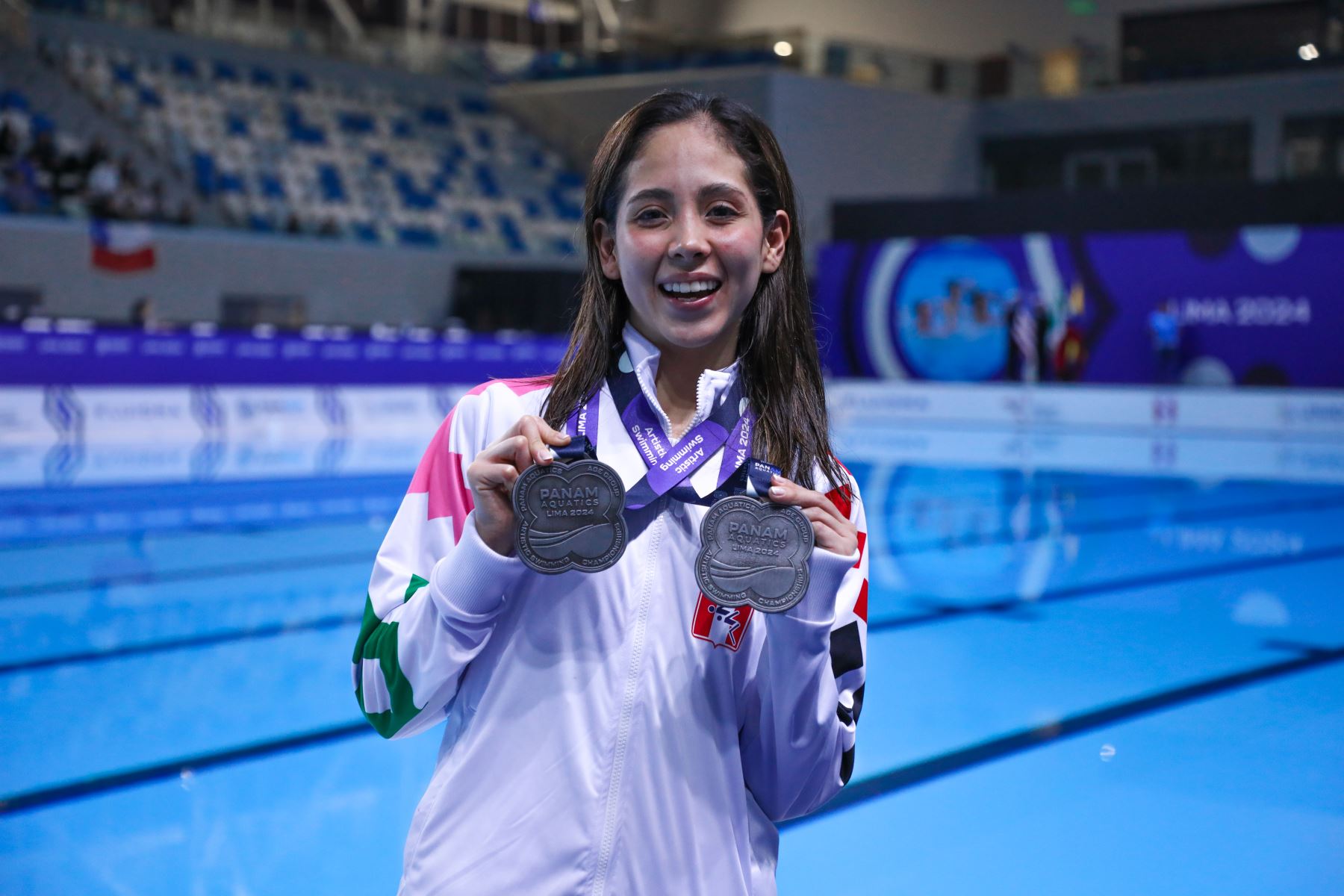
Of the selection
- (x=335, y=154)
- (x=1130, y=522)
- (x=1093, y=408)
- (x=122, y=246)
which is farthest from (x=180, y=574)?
(x=335, y=154)

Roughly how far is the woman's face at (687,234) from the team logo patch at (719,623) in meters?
0.30

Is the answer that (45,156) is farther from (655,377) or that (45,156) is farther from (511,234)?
(655,377)

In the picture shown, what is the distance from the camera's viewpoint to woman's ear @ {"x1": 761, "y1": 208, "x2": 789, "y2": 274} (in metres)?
1.57

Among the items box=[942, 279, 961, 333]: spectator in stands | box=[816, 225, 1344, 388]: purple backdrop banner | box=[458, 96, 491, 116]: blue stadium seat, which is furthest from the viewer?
box=[458, 96, 491, 116]: blue stadium seat

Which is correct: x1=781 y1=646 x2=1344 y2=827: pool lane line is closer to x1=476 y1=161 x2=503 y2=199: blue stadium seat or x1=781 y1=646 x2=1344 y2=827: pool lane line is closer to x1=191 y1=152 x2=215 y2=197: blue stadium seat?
x1=191 y1=152 x2=215 y2=197: blue stadium seat

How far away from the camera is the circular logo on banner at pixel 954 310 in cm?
2031

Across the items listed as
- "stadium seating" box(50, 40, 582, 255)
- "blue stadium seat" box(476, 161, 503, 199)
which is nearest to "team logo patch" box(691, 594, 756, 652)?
"stadium seating" box(50, 40, 582, 255)

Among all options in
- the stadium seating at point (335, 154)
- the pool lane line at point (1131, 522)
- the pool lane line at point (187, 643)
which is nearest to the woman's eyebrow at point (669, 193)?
the pool lane line at point (187, 643)

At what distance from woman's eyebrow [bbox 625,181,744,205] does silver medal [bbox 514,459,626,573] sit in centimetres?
32

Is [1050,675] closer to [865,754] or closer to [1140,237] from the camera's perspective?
[865,754]

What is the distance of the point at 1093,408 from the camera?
16844mm

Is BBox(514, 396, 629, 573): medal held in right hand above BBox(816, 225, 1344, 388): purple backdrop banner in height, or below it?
below

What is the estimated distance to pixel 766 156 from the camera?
1.55 m

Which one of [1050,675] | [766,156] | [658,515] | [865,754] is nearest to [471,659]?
[658,515]
